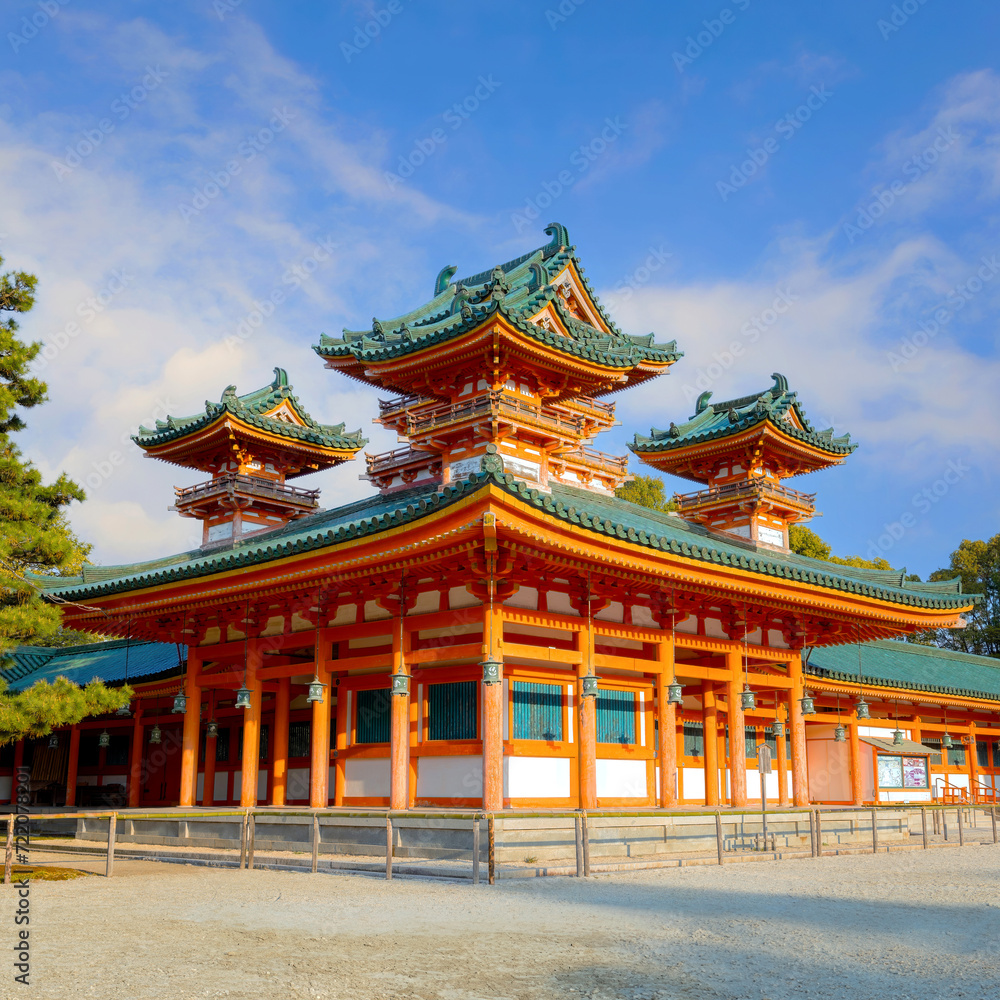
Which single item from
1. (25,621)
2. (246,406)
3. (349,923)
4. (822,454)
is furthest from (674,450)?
(349,923)

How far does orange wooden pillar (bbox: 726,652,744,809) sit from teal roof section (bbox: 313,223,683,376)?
25.5 ft

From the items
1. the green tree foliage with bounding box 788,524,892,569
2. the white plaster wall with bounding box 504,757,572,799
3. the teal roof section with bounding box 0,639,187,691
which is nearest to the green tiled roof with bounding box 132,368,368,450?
the teal roof section with bounding box 0,639,187,691

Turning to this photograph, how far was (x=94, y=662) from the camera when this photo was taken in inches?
1328

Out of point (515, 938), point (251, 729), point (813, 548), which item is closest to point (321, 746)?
point (251, 729)

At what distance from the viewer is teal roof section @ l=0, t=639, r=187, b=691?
3067 cm

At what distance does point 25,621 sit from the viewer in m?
16.3

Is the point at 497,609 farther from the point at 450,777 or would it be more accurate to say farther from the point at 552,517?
the point at 450,777

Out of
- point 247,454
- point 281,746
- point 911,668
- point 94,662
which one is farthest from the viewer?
point 911,668

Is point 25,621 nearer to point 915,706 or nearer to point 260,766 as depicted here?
point 260,766

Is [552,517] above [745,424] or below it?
below

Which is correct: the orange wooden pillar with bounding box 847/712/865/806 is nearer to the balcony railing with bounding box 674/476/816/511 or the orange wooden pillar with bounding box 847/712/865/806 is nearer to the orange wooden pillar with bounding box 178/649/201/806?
the balcony railing with bounding box 674/476/816/511

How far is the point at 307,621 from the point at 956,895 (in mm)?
13594

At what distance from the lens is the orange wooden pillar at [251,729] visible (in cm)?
2156

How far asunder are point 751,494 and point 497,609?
14.7 m
